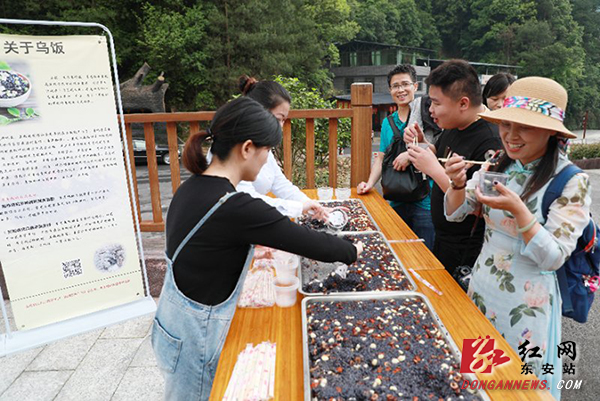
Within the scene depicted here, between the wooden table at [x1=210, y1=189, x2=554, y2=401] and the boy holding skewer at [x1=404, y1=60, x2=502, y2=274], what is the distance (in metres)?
0.28

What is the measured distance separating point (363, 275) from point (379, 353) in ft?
1.67

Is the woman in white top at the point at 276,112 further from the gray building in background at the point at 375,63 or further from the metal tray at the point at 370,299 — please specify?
the gray building in background at the point at 375,63

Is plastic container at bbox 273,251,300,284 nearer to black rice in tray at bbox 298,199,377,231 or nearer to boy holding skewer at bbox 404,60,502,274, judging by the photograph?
black rice in tray at bbox 298,199,377,231

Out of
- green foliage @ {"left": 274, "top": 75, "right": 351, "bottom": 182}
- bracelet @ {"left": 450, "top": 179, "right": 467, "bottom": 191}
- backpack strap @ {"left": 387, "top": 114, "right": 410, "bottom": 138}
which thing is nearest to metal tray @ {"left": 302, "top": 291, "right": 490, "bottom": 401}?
bracelet @ {"left": 450, "top": 179, "right": 467, "bottom": 191}

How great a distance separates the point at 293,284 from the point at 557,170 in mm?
1094

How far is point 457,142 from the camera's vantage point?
2.07 meters

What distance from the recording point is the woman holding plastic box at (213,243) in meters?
1.31

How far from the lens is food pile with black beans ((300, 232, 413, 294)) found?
1.58 meters

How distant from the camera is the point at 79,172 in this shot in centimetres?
251

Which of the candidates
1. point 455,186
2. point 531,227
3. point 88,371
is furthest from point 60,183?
point 531,227

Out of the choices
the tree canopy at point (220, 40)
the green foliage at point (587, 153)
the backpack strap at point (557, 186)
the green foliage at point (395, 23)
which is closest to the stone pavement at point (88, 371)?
the backpack strap at point (557, 186)

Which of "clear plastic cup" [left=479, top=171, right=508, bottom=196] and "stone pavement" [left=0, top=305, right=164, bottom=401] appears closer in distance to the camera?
"clear plastic cup" [left=479, top=171, right=508, bottom=196]

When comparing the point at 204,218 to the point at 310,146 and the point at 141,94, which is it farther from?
the point at 141,94

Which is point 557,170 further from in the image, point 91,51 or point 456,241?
point 91,51
